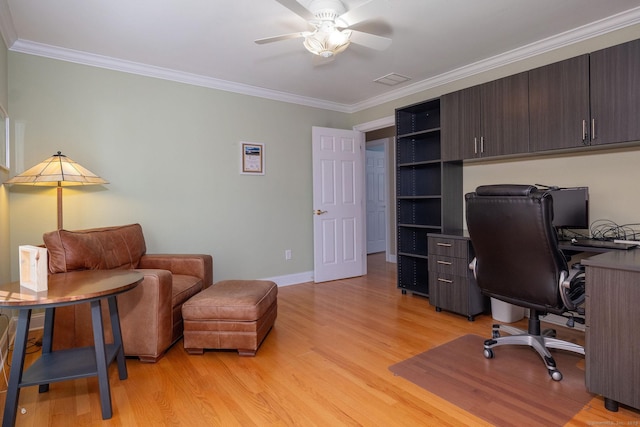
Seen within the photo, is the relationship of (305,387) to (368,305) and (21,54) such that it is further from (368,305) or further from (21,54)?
(21,54)

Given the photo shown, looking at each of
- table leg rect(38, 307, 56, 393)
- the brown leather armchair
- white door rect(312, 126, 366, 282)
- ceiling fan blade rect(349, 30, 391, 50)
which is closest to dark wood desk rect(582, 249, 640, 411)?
ceiling fan blade rect(349, 30, 391, 50)

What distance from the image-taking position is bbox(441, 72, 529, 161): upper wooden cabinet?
9.55 feet

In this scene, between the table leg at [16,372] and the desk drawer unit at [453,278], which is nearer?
the table leg at [16,372]

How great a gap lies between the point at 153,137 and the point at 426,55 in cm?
284

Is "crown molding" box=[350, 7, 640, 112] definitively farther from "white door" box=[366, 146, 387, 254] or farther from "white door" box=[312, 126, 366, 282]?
A: "white door" box=[366, 146, 387, 254]

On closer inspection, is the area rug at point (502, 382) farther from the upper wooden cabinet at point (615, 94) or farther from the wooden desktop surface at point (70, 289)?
the wooden desktop surface at point (70, 289)

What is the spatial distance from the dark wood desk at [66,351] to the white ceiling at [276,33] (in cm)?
188

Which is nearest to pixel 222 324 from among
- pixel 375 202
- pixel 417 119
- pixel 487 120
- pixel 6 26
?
pixel 6 26

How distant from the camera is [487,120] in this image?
10.3ft

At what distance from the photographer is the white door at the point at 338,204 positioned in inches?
178

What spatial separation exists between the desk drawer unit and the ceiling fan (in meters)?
1.85

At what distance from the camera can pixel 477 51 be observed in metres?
3.22

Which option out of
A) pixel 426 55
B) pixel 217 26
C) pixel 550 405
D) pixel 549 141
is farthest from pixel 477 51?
pixel 550 405

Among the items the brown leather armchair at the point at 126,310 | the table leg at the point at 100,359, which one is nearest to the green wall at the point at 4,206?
the brown leather armchair at the point at 126,310
